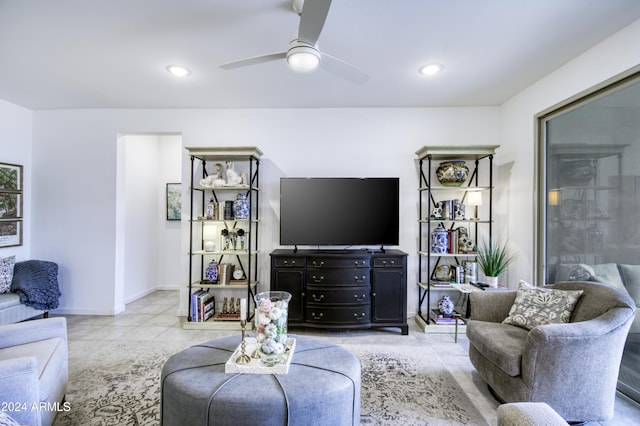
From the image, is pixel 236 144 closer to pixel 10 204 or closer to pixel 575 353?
pixel 10 204

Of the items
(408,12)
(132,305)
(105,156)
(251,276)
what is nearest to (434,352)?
(251,276)

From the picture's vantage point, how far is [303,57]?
1852mm

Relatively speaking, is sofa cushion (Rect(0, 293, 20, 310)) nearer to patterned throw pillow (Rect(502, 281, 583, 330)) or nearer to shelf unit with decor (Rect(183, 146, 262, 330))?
shelf unit with decor (Rect(183, 146, 262, 330))

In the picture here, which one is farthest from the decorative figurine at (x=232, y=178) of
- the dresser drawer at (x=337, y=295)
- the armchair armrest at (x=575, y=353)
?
the armchair armrest at (x=575, y=353)

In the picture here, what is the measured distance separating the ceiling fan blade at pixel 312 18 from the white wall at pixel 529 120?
2.36 meters

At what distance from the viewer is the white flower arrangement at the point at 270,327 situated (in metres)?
1.70

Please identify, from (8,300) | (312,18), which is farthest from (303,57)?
(8,300)

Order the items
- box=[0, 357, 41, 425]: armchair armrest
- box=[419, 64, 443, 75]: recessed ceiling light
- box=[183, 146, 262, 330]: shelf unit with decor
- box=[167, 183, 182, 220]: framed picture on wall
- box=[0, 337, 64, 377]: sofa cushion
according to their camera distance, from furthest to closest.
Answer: box=[167, 183, 182, 220]: framed picture on wall < box=[183, 146, 262, 330]: shelf unit with decor < box=[419, 64, 443, 75]: recessed ceiling light < box=[0, 337, 64, 377]: sofa cushion < box=[0, 357, 41, 425]: armchair armrest

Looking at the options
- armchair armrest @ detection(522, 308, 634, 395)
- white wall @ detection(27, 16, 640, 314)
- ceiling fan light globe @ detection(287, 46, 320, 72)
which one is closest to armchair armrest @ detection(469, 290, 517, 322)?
armchair armrest @ detection(522, 308, 634, 395)

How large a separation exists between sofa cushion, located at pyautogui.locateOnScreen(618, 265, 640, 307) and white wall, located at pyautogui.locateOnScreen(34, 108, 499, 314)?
6.31 ft

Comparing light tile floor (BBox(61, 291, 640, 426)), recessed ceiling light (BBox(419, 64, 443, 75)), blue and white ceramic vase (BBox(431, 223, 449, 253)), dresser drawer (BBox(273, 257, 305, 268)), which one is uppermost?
recessed ceiling light (BBox(419, 64, 443, 75))

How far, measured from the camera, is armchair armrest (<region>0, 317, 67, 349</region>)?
6.18 feet

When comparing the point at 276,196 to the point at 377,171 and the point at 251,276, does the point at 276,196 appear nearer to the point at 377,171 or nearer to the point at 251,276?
the point at 251,276

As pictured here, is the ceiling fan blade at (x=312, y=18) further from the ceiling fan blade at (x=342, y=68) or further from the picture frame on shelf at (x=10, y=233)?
the picture frame on shelf at (x=10, y=233)
